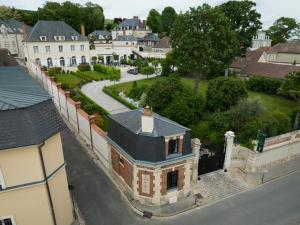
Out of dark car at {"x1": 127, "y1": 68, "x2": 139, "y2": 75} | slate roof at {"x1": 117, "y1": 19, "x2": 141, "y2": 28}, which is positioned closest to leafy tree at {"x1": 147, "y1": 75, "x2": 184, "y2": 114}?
dark car at {"x1": 127, "y1": 68, "x2": 139, "y2": 75}

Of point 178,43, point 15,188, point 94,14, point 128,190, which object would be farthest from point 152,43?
point 15,188

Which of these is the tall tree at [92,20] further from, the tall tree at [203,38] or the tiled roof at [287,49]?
the tall tree at [203,38]

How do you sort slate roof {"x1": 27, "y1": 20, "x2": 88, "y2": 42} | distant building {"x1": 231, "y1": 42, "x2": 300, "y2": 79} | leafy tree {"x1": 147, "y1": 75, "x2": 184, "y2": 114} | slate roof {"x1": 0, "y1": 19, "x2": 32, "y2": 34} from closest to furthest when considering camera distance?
leafy tree {"x1": 147, "y1": 75, "x2": 184, "y2": 114} < distant building {"x1": 231, "y1": 42, "x2": 300, "y2": 79} < slate roof {"x1": 27, "y1": 20, "x2": 88, "y2": 42} < slate roof {"x1": 0, "y1": 19, "x2": 32, "y2": 34}

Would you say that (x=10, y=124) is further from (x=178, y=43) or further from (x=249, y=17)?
(x=249, y=17)

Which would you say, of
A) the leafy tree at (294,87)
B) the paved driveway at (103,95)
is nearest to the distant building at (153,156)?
the paved driveway at (103,95)

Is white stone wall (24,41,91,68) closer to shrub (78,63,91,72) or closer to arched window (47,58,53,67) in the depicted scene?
arched window (47,58,53,67)

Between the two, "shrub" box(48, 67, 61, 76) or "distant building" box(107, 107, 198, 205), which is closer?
"distant building" box(107, 107, 198, 205)
